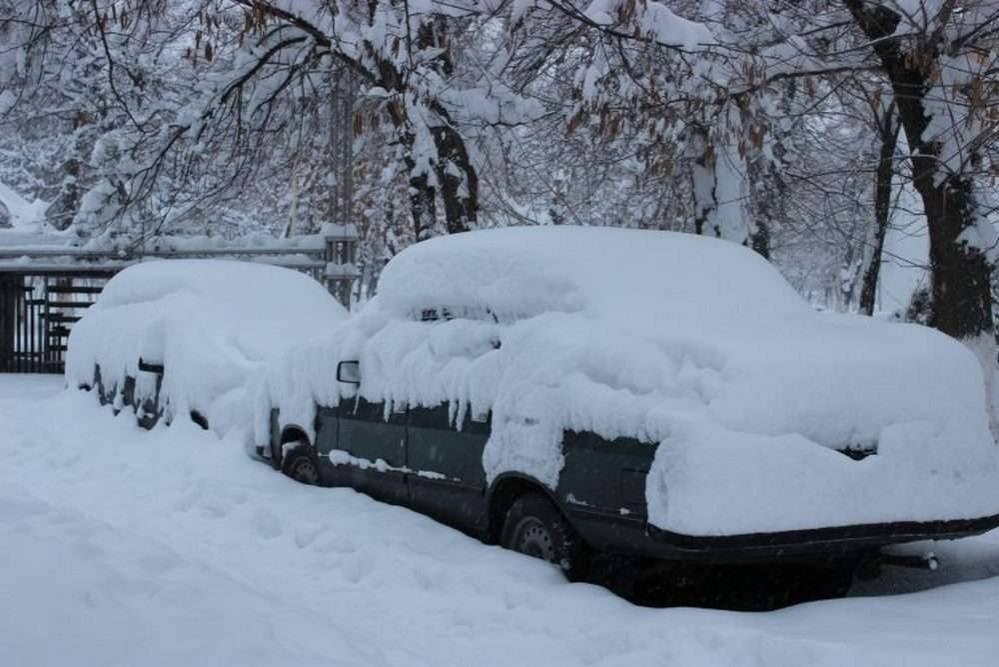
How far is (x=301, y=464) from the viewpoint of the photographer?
9031mm

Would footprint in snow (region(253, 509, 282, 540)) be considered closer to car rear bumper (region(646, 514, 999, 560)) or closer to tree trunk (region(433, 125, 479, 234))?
car rear bumper (region(646, 514, 999, 560))

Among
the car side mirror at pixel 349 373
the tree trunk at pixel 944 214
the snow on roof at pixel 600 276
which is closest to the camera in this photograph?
the snow on roof at pixel 600 276

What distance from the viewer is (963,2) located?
A: 29.6 ft

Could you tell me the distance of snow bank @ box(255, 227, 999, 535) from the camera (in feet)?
Answer: 17.3

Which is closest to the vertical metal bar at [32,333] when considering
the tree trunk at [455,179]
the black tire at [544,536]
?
the tree trunk at [455,179]

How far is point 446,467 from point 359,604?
117 centimetres

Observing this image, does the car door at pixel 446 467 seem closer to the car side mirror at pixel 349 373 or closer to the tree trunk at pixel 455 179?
the car side mirror at pixel 349 373

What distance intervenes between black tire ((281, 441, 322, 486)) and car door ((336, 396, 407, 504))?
0.44 metres

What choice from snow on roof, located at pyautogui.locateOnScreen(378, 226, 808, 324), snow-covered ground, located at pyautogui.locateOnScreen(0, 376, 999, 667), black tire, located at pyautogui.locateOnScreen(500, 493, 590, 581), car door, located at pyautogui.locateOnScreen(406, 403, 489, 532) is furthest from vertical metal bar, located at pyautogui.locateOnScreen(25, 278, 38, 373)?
black tire, located at pyautogui.locateOnScreen(500, 493, 590, 581)

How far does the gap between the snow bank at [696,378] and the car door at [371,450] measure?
0.57 feet

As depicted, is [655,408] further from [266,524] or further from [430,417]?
[266,524]

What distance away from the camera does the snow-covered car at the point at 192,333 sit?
10539mm

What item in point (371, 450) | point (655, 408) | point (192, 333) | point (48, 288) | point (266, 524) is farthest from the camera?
point (48, 288)

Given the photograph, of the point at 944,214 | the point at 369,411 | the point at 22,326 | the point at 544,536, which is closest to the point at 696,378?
the point at 544,536
